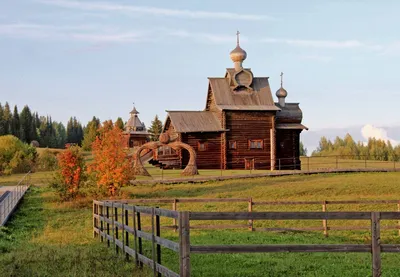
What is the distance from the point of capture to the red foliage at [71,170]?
115 feet

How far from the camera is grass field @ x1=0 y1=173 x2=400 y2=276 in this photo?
480 inches

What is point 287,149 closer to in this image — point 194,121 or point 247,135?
point 247,135

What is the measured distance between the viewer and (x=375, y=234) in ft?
29.8

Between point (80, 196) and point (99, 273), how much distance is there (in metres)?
24.3

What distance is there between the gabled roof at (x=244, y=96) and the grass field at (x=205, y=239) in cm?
1562

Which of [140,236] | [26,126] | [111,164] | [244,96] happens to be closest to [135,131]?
[244,96]

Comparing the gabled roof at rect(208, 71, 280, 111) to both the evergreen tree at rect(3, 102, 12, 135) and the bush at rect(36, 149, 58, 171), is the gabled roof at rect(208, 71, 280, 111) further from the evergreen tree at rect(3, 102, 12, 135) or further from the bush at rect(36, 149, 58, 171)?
the evergreen tree at rect(3, 102, 12, 135)

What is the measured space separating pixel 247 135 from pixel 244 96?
3983 mm

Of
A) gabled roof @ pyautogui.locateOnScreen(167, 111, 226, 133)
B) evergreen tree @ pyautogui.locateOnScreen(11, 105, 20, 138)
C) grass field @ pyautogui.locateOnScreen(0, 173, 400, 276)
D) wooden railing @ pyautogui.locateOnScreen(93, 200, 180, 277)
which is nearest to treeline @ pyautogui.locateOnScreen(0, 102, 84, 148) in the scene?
evergreen tree @ pyautogui.locateOnScreen(11, 105, 20, 138)

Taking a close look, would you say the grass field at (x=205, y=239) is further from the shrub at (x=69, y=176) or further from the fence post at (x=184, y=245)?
the fence post at (x=184, y=245)

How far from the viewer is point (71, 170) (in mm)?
35688

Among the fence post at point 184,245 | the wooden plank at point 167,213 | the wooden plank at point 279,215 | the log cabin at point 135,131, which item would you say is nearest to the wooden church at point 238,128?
the log cabin at point 135,131

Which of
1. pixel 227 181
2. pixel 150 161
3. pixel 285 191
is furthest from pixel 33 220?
pixel 150 161

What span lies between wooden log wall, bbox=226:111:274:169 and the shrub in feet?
71.4
